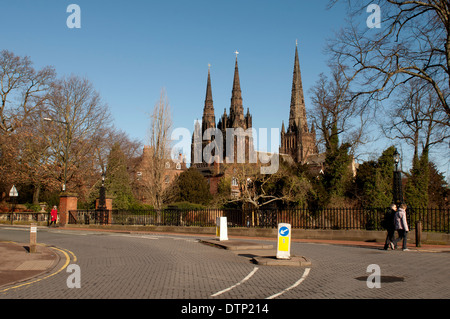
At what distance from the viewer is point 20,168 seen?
43.9m

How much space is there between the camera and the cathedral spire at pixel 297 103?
151 metres

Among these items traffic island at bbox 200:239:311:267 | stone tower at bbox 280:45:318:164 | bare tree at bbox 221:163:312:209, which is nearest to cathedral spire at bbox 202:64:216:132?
stone tower at bbox 280:45:318:164

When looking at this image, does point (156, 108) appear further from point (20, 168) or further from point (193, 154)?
point (193, 154)

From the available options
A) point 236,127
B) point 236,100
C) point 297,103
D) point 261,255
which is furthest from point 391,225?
point 297,103

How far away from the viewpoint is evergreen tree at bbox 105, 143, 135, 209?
4875cm

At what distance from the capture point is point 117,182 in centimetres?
4969

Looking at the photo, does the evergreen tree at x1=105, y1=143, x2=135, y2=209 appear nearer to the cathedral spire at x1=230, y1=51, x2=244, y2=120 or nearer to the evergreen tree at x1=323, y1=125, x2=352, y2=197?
the evergreen tree at x1=323, y1=125, x2=352, y2=197

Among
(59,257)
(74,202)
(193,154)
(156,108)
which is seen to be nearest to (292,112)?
(193,154)

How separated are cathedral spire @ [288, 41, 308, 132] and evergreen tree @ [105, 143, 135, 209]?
10908 cm

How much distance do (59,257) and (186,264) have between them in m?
4.61

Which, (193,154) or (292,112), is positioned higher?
(292,112)

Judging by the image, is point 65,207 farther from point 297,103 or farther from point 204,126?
point 297,103

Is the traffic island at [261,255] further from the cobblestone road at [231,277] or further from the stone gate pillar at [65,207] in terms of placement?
the stone gate pillar at [65,207]
